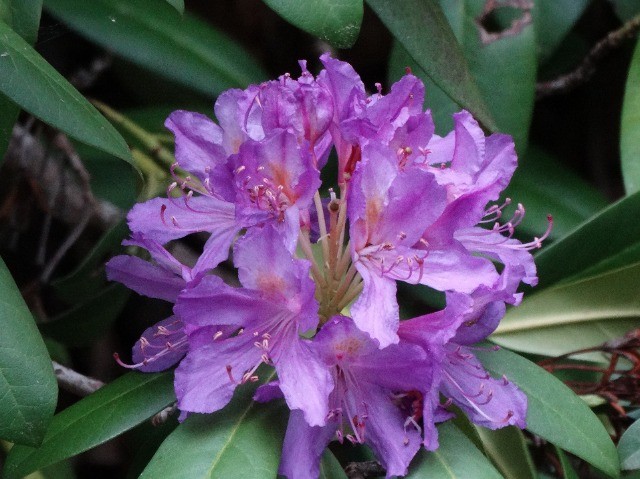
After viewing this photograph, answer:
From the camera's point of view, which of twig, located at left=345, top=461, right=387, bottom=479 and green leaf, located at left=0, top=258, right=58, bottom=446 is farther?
twig, located at left=345, top=461, right=387, bottom=479

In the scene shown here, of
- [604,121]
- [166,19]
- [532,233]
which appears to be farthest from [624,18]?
[166,19]

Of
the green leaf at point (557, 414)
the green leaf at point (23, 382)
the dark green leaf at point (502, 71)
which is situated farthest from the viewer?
the dark green leaf at point (502, 71)

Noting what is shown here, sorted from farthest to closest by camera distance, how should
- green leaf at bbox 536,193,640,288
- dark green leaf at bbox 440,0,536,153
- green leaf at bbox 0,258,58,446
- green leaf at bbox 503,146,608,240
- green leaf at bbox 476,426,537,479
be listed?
1. green leaf at bbox 503,146,608,240
2. dark green leaf at bbox 440,0,536,153
3. green leaf at bbox 536,193,640,288
4. green leaf at bbox 476,426,537,479
5. green leaf at bbox 0,258,58,446

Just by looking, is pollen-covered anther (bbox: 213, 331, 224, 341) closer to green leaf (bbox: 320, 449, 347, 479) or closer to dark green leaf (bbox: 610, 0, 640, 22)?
green leaf (bbox: 320, 449, 347, 479)

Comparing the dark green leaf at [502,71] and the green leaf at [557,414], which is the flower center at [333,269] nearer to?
the green leaf at [557,414]

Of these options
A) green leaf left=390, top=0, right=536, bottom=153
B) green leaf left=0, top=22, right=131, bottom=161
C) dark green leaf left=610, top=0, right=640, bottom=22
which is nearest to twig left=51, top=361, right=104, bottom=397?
green leaf left=0, top=22, right=131, bottom=161

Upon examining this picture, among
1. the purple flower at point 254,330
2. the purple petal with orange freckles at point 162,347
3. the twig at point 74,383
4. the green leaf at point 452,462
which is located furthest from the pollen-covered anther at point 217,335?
the twig at point 74,383

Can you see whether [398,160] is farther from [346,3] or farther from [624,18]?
[624,18]
